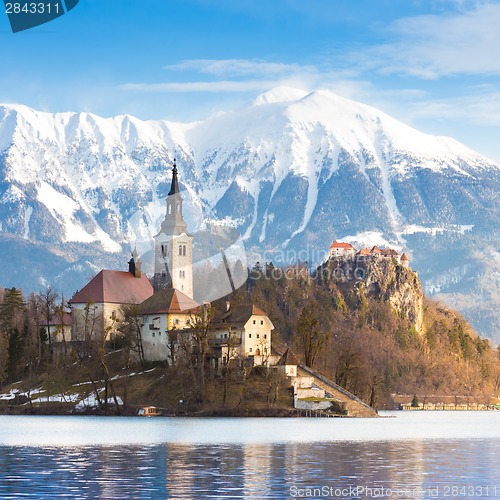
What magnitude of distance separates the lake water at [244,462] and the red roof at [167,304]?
5236cm

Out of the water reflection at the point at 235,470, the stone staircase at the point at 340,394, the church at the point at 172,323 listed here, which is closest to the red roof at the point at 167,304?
the church at the point at 172,323

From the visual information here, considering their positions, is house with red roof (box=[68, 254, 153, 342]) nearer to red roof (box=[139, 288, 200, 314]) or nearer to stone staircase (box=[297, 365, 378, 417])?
red roof (box=[139, 288, 200, 314])

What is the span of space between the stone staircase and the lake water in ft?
109

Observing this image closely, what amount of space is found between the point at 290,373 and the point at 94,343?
3423cm

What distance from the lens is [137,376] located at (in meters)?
169

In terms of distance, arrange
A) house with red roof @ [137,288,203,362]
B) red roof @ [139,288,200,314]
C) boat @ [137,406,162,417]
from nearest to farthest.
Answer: boat @ [137,406,162,417], house with red roof @ [137,288,203,362], red roof @ [139,288,200,314]

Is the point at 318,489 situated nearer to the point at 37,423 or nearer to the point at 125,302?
the point at 37,423

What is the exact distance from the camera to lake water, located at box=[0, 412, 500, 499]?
2532 inches

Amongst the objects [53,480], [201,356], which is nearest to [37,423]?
[201,356]

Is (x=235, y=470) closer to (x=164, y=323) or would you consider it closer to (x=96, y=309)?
(x=164, y=323)

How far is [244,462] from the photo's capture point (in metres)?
79.6

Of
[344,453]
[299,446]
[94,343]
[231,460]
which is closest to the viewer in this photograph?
[231,460]

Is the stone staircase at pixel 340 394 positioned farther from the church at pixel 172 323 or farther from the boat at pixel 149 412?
the boat at pixel 149 412

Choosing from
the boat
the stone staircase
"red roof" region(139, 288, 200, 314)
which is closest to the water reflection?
the boat
